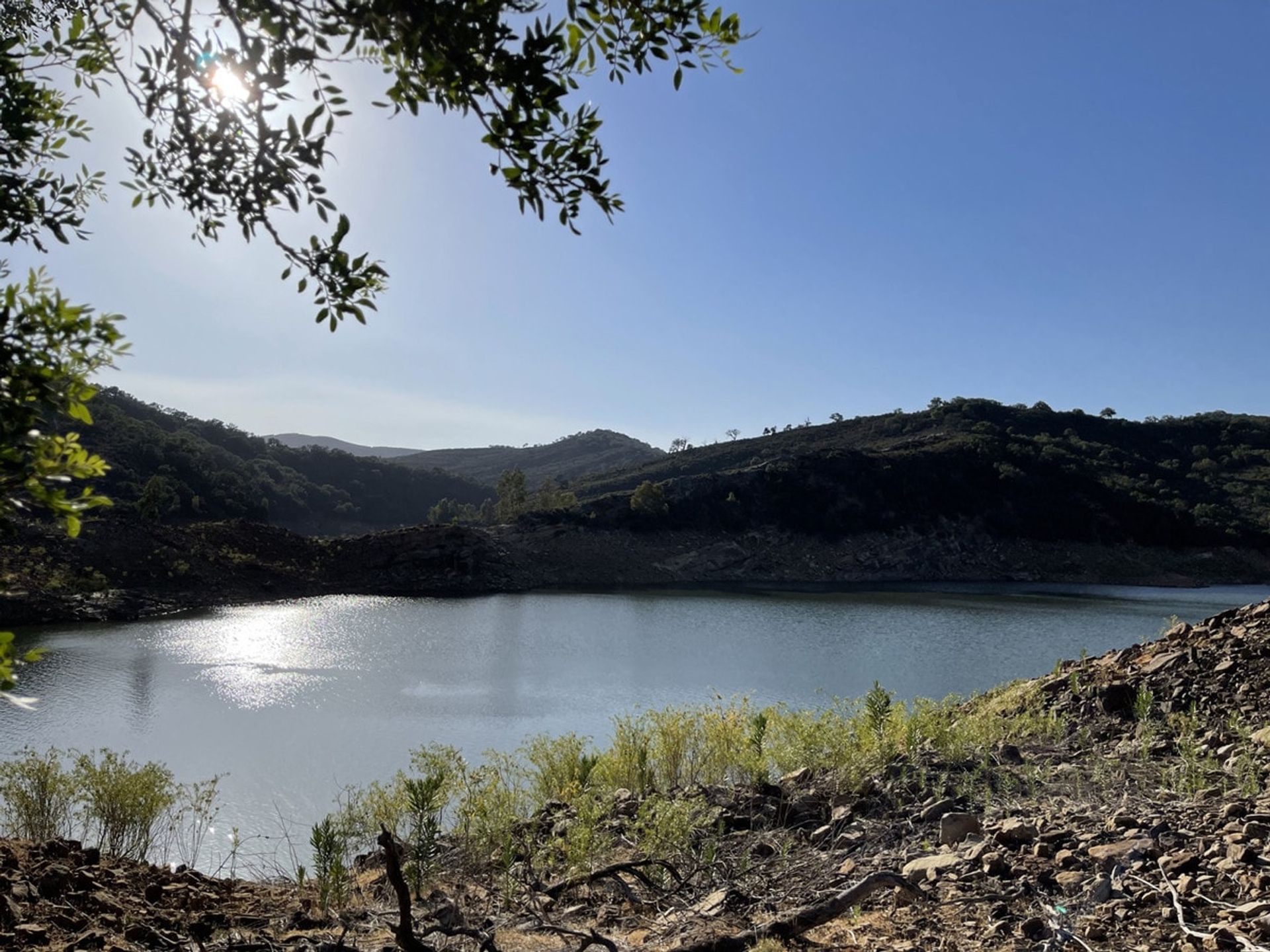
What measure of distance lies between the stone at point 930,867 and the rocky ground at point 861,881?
0.5 inches

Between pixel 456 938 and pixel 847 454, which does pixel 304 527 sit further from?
pixel 456 938

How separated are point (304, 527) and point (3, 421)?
224ft

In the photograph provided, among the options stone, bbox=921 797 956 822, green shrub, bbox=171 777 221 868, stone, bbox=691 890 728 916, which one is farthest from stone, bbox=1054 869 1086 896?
green shrub, bbox=171 777 221 868

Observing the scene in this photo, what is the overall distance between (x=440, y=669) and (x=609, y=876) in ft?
46.0

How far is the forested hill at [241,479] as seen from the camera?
41.2m

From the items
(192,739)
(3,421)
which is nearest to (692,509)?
(192,739)

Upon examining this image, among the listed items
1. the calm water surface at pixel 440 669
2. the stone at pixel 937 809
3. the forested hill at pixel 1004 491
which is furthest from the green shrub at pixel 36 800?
the forested hill at pixel 1004 491

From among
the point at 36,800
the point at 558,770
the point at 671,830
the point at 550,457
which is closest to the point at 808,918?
the point at 671,830

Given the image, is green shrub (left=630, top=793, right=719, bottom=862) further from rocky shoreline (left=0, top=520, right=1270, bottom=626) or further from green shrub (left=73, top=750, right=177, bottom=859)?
rocky shoreline (left=0, top=520, right=1270, bottom=626)

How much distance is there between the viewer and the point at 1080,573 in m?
49.4

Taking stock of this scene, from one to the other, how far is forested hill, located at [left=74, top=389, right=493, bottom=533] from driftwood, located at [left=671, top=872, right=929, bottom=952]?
27.5 m

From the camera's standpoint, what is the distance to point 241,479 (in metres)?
54.8

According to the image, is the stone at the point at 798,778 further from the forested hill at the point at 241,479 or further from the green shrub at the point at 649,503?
the green shrub at the point at 649,503

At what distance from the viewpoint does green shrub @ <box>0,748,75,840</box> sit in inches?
215
